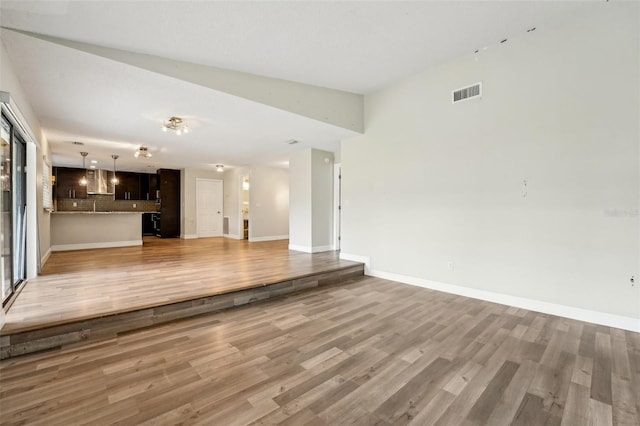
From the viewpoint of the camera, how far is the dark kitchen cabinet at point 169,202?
32.0ft

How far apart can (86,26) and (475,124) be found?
4372 millimetres

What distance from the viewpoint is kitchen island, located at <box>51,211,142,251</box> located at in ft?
22.1

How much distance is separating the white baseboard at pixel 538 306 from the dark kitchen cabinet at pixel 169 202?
27.4 ft

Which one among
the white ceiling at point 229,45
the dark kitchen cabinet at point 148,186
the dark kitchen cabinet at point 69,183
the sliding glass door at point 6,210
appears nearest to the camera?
the white ceiling at point 229,45

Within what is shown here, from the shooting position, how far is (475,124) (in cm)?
389

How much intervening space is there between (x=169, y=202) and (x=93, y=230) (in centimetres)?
285

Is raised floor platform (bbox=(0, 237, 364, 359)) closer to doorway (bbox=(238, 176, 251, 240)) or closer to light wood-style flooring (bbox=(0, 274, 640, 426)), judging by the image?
light wood-style flooring (bbox=(0, 274, 640, 426))

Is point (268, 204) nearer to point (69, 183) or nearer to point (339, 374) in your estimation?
point (69, 183)

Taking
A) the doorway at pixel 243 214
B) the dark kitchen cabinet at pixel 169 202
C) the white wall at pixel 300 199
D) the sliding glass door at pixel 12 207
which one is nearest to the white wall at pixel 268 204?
the doorway at pixel 243 214

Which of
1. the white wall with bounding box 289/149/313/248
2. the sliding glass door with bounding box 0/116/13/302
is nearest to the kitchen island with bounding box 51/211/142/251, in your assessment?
the sliding glass door with bounding box 0/116/13/302

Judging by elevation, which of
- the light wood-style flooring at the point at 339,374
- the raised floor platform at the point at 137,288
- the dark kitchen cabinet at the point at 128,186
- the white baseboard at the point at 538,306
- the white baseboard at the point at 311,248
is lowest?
the light wood-style flooring at the point at 339,374

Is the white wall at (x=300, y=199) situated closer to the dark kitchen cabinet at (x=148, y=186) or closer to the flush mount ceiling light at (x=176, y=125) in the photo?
the flush mount ceiling light at (x=176, y=125)

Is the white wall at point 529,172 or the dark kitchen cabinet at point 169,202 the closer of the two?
the white wall at point 529,172

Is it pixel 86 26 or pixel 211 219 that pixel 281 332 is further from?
pixel 211 219
